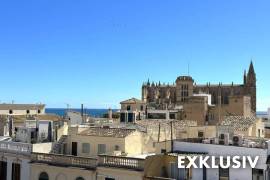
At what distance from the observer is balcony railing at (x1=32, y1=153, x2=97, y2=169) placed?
24453 mm

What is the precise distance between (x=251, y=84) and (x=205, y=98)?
56.9 m

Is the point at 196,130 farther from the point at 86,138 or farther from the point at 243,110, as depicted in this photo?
the point at 243,110

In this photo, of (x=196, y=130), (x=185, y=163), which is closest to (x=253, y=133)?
(x=196, y=130)

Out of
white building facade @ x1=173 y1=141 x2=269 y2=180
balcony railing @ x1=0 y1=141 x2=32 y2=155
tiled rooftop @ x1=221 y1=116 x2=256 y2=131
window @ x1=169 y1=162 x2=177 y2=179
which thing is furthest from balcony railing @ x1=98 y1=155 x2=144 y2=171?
tiled rooftop @ x1=221 y1=116 x2=256 y2=131

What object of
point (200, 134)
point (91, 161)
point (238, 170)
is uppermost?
point (200, 134)

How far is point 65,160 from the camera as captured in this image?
1006 inches

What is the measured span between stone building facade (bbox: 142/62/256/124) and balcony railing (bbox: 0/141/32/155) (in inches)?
1349

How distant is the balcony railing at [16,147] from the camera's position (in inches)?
1095

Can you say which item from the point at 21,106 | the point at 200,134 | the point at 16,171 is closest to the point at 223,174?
the point at 16,171

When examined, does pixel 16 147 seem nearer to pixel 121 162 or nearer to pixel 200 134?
pixel 121 162

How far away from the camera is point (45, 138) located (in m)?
32.1

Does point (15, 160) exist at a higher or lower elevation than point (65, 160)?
lower

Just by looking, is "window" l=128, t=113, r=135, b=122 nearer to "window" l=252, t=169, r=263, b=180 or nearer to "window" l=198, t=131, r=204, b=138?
"window" l=198, t=131, r=204, b=138

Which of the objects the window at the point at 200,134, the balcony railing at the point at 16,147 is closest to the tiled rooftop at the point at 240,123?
the window at the point at 200,134
